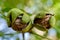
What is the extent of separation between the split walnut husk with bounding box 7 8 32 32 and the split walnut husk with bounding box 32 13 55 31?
3 cm

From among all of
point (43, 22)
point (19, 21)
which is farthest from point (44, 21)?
point (19, 21)

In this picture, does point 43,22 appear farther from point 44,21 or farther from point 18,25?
point 18,25

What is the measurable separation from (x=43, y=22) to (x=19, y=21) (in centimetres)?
11

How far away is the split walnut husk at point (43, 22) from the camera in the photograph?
2.52 ft

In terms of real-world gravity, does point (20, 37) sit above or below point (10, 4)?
below

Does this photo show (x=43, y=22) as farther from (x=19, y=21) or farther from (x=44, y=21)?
(x=19, y=21)

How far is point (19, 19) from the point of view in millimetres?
769

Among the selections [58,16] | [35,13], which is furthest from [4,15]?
[58,16]

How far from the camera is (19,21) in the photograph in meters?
0.77

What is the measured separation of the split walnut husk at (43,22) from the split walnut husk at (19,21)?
0.03 meters

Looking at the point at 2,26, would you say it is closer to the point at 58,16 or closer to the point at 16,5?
the point at 16,5

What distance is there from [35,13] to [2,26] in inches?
6.2

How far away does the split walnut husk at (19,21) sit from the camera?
76cm

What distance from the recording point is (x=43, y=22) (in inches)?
30.4
